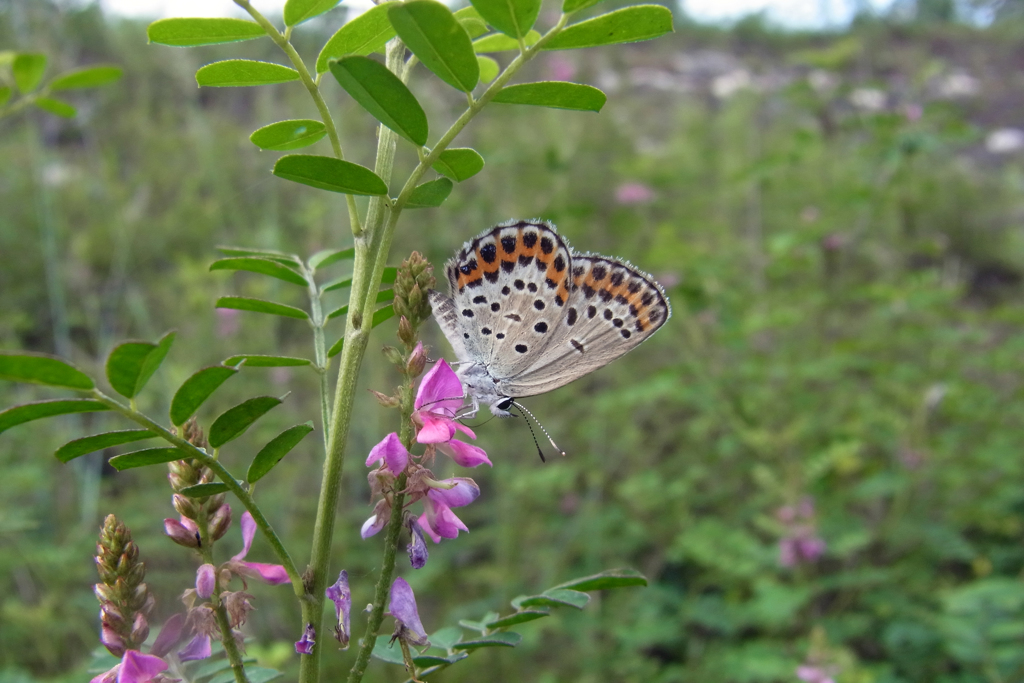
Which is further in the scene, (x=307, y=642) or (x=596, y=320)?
(x=596, y=320)

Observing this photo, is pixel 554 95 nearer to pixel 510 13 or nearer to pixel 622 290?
pixel 510 13

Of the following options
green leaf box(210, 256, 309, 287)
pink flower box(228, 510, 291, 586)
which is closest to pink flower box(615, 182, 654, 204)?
green leaf box(210, 256, 309, 287)

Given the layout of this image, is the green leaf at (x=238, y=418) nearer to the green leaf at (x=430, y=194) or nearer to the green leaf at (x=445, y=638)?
the green leaf at (x=430, y=194)

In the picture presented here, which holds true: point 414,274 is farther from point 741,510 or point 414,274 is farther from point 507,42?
point 741,510

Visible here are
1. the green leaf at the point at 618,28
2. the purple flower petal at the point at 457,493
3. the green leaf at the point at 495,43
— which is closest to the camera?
the green leaf at the point at 618,28

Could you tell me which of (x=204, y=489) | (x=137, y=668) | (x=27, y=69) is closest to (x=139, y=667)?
(x=137, y=668)

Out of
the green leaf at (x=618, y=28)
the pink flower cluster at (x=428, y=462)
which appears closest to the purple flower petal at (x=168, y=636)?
the pink flower cluster at (x=428, y=462)

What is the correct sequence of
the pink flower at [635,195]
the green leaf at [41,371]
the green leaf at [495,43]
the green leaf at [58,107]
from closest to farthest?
the green leaf at [41,371]
the green leaf at [495,43]
the green leaf at [58,107]
the pink flower at [635,195]

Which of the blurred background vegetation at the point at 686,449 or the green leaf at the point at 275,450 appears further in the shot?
the blurred background vegetation at the point at 686,449
